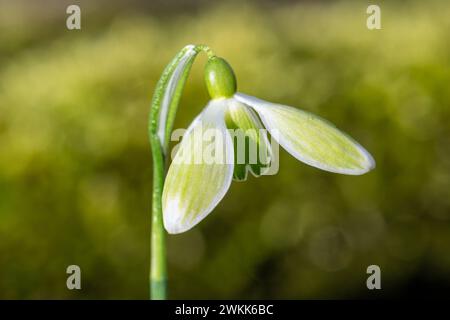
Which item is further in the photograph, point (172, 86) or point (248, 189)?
point (248, 189)

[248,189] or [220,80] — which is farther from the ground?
[220,80]

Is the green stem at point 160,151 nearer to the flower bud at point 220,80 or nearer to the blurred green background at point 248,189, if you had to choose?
the flower bud at point 220,80

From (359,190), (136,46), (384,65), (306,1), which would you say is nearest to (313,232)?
(359,190)

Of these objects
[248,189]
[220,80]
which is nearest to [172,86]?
[220,80]

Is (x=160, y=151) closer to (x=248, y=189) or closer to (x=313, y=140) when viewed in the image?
(x=313, y=140)

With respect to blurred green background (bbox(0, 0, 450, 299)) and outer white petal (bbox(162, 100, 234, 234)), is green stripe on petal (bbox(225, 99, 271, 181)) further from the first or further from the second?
blurred green background (bbox(0, 0, 450, 299))

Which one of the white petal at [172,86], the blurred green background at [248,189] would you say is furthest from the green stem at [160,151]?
the blurred green background at [248,189]
